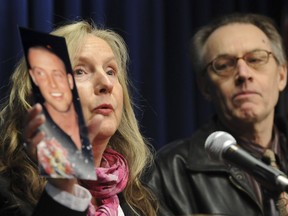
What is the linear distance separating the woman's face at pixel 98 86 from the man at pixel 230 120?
0.52 m

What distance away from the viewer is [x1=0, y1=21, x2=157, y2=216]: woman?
1.46m

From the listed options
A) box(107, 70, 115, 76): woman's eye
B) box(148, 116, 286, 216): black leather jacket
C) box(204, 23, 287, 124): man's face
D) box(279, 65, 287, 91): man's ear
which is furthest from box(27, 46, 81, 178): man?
box(279, 65, 287, 91): man's ear

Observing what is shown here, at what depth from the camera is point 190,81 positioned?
279cm

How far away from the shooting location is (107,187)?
165 cm

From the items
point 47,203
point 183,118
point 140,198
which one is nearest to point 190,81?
point 183,118

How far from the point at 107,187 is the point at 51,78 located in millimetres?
609

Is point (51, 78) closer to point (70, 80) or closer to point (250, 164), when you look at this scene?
point (70, 80)

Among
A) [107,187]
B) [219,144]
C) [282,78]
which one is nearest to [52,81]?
[219,144]

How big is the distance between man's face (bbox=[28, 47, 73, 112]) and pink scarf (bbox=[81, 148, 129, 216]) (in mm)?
535

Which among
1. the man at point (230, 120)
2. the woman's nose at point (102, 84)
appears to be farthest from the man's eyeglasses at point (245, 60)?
the woman's nose at point (102, 84)

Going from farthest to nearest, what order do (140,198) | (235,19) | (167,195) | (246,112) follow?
1. (235,19)
2. (246,112)
3. (167,195)
4. (140,198)

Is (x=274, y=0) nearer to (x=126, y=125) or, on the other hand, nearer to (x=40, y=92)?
(x=126, y=125)

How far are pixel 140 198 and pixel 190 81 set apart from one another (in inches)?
43.4

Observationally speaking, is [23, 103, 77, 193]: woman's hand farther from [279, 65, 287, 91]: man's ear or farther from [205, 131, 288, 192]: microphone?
[279, 65, 287, 91]: man's ear
